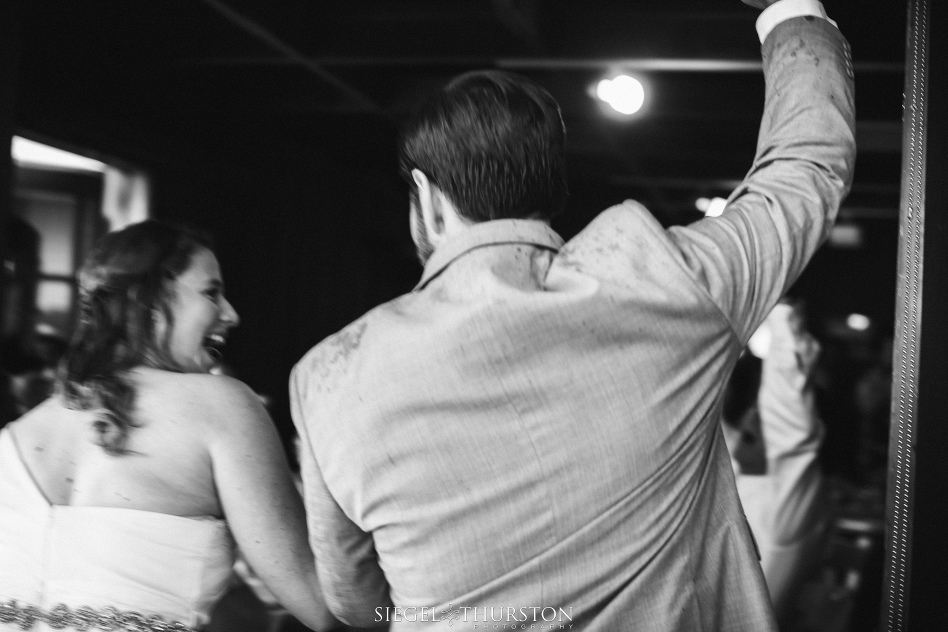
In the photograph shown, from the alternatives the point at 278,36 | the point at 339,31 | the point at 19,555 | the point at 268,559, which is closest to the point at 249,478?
the point at 268,559

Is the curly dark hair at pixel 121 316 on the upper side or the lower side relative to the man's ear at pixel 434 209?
lower

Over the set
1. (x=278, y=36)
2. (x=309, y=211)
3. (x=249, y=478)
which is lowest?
(x=249, y=478)

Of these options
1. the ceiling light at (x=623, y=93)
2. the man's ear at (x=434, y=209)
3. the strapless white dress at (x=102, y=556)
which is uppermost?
the ceiling light at (x=623, y=93)

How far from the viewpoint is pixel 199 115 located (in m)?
5.34

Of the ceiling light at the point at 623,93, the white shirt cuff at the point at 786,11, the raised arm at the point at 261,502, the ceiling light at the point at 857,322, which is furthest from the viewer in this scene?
the ceiling light at the point at 857,322

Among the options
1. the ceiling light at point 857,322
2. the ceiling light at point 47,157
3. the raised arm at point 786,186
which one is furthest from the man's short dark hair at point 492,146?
A: the ceiling light at point 857,322

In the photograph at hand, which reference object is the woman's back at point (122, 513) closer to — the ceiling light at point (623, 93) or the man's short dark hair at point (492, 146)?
the man's short dark hair at point (492, 146)

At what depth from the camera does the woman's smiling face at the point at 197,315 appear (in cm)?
153

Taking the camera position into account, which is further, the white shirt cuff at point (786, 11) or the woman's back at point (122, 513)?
the woman's back at point (122, 513)

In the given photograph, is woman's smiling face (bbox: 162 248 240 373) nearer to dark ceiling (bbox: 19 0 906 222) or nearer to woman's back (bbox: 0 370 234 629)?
woman's back (bbox: 0 370 234 629)

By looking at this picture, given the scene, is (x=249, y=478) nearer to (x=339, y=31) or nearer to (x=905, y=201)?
(x=905, y=201)

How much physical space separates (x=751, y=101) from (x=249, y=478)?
15.6 ft

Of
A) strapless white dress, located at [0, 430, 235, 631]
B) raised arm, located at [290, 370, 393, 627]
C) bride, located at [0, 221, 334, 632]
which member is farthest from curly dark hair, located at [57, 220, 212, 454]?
raised arm, located at [290, 370, 393, 627]

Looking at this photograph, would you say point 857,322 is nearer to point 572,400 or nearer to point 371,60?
point 371,60
